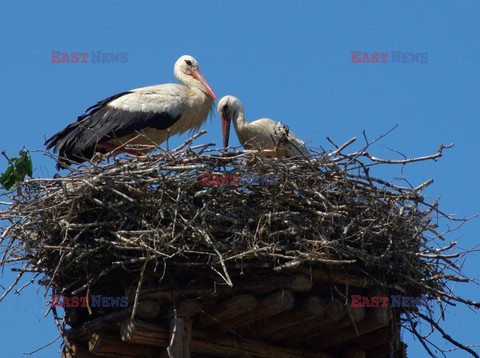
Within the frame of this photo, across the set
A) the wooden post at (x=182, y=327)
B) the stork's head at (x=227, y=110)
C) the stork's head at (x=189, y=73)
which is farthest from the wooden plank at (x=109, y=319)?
the stork's head at (x=189, y=73)

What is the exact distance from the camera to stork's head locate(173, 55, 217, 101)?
10375 millimetres

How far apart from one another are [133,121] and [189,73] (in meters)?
1.35

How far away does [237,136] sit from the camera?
387 inches

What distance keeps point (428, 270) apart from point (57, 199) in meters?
2.74

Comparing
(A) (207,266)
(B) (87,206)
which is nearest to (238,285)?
(A) (207,266)

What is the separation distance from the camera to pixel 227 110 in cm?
991

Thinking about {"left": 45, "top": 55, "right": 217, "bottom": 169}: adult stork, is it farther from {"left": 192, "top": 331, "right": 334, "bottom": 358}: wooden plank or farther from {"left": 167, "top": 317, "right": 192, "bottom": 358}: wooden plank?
{"left": 167, "top": 317, "right": 192, "bottom": 358}: wooden plank

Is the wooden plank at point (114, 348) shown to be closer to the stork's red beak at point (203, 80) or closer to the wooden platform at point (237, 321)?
the wooden platform at point (237, 321)

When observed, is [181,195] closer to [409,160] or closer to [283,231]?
[283,231]

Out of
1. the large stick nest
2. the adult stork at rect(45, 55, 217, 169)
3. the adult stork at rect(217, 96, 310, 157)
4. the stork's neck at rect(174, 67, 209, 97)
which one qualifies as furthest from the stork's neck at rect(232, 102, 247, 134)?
the large stick nest

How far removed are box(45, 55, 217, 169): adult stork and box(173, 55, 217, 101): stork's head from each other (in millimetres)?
→ 244

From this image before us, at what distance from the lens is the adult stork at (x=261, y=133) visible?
366 inches

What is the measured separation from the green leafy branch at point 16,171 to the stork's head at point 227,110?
2474 mm

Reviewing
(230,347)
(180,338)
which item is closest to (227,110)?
(230,347)
